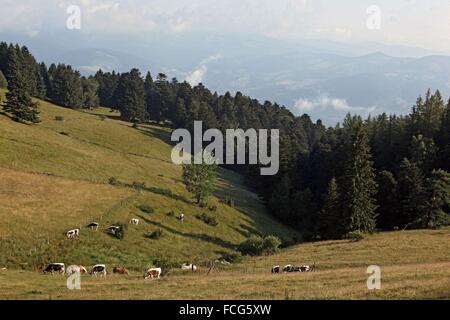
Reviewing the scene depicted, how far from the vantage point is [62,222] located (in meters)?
54.0

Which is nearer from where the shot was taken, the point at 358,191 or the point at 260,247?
the point at 260,247

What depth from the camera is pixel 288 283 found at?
31469mm

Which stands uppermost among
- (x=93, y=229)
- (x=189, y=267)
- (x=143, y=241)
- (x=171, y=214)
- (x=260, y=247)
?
(x=93, y=229)

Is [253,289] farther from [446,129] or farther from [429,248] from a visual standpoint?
[446,129]

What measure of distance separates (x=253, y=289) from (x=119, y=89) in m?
154

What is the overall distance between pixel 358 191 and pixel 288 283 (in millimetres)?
40967

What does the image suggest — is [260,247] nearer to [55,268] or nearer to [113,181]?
[55,268]

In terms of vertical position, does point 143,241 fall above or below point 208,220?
above

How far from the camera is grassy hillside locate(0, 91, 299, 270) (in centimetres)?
4878

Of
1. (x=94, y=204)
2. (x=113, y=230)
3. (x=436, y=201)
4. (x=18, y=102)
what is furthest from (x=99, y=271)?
(x=18, y=102)

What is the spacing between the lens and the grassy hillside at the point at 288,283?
2533 cm

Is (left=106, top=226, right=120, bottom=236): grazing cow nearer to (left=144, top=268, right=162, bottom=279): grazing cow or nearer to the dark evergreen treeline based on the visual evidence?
(left=144, top=268, right=162, bottom=279): grazing cow

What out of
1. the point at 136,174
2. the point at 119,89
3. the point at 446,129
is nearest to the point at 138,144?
the point at 136,174
